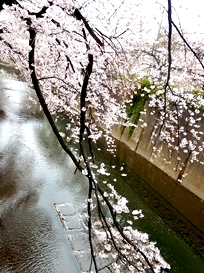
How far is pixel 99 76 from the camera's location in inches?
396

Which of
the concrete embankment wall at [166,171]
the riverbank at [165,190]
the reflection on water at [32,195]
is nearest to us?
the reflection on water at [32,195]

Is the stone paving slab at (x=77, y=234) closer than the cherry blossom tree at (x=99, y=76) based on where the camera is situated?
No

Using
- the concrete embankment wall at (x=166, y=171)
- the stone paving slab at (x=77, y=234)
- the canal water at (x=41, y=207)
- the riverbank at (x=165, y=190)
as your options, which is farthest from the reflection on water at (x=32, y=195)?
the concrete embankment wall at (x=166, y=171)

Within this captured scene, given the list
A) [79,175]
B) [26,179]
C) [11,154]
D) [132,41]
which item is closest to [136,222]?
[79,175]

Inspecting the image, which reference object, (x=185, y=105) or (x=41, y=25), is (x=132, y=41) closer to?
(x=185, y=105)

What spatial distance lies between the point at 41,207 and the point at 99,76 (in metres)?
4.45

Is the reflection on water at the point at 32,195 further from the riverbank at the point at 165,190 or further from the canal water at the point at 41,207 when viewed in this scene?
the riverbank at the point at 165,190

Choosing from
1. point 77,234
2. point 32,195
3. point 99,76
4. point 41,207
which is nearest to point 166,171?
point 99,76

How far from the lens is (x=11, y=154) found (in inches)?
433

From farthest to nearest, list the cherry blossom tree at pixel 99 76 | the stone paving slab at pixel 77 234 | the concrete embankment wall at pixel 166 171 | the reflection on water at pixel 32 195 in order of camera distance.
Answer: the concrete embankment wall at pixel 166 171, the stone paving slab at pixel 77 234, the reflection on water at pixel 32 195, the cherry blossom tree at pixel 99 76

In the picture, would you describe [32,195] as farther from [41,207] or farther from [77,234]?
[77,234]

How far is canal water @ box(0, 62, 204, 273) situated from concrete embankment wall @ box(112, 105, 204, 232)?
130 cm

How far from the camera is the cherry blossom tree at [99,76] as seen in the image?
2854mm

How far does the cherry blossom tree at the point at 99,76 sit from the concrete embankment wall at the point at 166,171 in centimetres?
42
